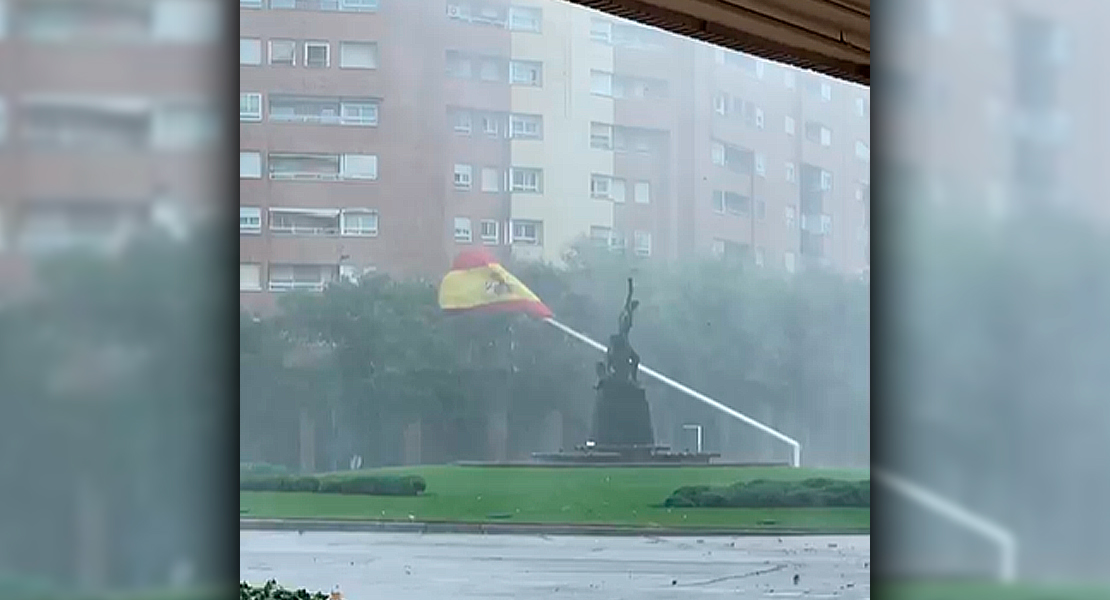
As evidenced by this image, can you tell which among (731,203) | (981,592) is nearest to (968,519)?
(981,592)

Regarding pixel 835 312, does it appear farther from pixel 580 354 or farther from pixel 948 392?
pixel 948 392

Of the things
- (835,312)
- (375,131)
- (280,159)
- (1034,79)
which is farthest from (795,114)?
(1034,79)

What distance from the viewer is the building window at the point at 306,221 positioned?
882 cm

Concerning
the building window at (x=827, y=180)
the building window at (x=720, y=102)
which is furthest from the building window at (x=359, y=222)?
the building window at (x=827, y=180)

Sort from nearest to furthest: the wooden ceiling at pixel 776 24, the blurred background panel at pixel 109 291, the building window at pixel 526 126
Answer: the blurred background panel at pixel 109 291
the wooden ceiling at pixel 776 24
the building window at pixel 526 126

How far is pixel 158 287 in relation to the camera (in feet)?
2.86

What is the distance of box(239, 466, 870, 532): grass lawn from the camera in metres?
8.62

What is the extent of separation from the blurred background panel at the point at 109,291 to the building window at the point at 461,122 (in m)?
7.88

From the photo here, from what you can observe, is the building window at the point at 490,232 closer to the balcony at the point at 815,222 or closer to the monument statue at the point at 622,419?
the monument statue at the point at 622,419

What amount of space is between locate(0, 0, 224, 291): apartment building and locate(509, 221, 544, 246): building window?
7.60 metres

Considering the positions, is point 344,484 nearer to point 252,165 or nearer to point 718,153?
point 252,165

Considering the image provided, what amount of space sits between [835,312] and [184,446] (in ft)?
27.4

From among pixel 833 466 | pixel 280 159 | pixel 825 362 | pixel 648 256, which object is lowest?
pixel 833 466

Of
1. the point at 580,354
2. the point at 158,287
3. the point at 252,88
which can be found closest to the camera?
the point at 158,287
